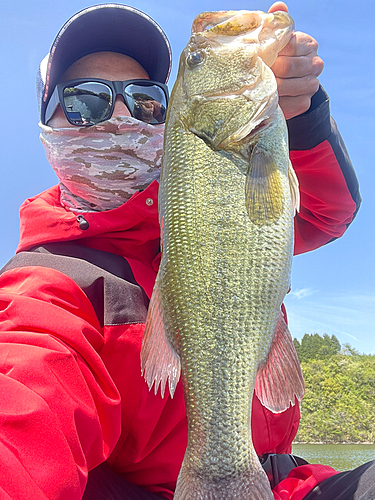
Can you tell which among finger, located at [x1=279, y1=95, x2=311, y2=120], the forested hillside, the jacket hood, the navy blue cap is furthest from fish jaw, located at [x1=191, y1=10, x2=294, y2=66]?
the forested hillside

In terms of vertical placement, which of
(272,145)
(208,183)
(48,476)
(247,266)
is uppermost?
(272,145)

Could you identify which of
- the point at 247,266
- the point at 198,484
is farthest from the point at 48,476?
the point at 247,266

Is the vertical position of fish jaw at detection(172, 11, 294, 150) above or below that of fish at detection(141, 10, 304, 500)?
above

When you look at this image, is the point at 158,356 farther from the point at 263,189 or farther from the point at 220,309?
the point at 263,189

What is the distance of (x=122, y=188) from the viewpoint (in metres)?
2.58

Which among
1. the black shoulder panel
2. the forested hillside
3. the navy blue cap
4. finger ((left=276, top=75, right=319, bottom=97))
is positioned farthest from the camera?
the forested hillside

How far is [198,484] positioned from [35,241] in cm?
154

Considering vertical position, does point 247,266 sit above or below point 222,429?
above

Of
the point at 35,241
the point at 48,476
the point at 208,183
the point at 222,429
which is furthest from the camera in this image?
the point at 35,241

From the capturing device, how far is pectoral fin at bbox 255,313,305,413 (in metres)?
1.56

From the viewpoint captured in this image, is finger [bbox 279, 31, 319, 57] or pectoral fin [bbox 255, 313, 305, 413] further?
finger [bbox 279, 31, 319, 57]

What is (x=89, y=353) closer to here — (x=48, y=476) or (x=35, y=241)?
(x=48, y=476)

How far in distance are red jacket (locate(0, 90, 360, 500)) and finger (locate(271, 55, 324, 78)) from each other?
285 millimetres

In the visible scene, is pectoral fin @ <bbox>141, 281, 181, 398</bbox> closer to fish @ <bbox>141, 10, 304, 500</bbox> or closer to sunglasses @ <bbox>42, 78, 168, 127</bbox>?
fish @ <bbox>141, 10, 304, 500</bbox>
